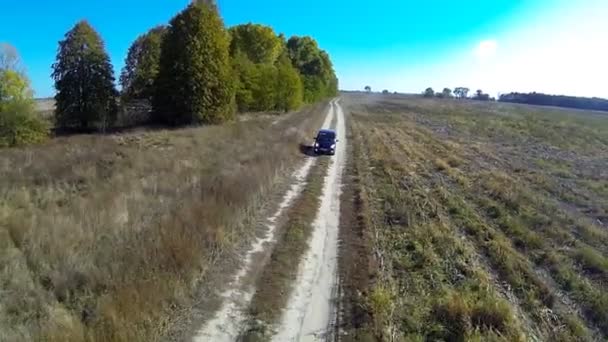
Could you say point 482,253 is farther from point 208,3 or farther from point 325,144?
point 208,3

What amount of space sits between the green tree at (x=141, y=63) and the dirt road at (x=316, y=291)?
43.0m

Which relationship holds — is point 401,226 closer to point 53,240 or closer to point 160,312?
point 160,312

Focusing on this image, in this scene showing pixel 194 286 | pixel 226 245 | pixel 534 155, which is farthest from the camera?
pixel 534 155

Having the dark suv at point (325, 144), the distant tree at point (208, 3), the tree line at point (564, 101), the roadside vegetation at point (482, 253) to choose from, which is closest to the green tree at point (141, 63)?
the distant tree at point (208, 3)

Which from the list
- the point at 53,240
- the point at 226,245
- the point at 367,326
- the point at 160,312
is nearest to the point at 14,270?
the point at 53,240

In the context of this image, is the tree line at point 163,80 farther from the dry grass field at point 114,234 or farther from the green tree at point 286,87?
the dry grass field at point 114,234

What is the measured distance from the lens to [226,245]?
1020cm

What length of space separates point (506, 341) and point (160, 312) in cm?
563

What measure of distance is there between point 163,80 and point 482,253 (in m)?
31.4

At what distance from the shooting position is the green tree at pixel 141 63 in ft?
167

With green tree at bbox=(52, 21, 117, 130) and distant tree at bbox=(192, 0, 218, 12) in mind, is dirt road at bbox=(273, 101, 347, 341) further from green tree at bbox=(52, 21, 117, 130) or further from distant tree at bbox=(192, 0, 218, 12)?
green tree at bbox=(52, 21, 117, 130)

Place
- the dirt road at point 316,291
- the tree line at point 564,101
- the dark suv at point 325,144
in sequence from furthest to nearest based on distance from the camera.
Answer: the tree line at point 564,101 < the dark suv at point 325,144 < the dirt road at point 316,291

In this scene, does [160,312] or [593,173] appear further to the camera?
[593,173]

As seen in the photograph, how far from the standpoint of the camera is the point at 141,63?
52.2 meters
